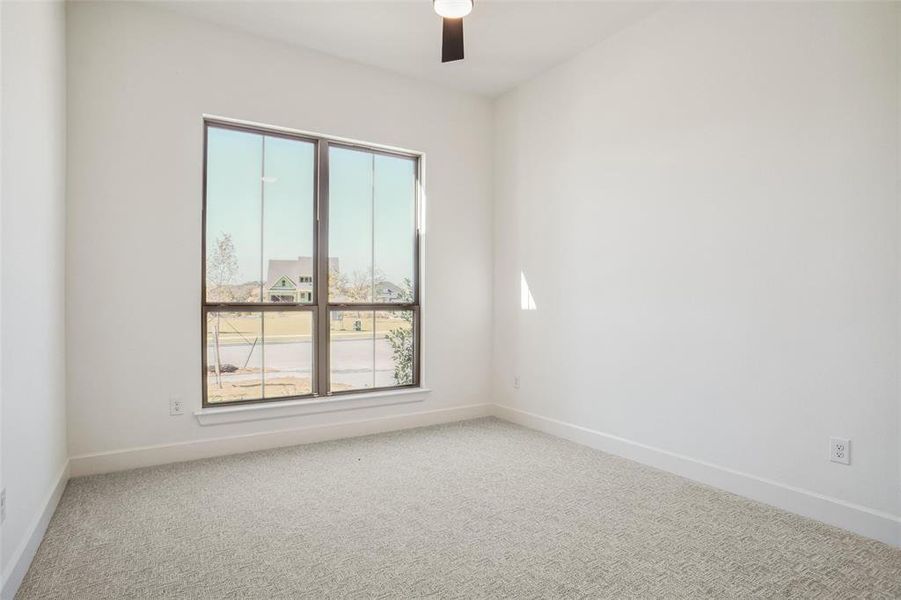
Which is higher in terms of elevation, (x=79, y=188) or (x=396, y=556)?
(x=79, y=188)

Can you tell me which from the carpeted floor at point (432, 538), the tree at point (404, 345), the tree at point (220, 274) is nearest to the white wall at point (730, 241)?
the carpeted floor at point (432, 538)

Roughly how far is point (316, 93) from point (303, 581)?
3.25 meters

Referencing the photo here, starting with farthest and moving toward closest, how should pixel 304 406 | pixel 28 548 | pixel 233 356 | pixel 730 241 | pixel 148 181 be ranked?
pixel 304 406
pixel 233 356
pixel 148 181
pixel 730 241
pixel 28 548

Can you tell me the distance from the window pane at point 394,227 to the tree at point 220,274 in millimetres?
1116

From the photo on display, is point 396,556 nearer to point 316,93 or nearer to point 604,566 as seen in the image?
point 604,566

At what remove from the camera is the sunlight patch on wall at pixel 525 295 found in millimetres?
4309

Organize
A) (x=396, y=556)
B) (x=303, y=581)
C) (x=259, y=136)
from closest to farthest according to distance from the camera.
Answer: (x=303, y=581)
(x=396, y=556)
(x=259, y=136)

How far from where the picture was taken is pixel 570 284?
393cm

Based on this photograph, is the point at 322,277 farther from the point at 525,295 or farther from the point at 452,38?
the point at 452,38

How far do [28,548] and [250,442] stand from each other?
5.16 feet

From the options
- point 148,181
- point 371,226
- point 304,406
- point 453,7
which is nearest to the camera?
point 453,7

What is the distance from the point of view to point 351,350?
4117 mm

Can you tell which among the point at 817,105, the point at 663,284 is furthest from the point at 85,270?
the point at 817,105

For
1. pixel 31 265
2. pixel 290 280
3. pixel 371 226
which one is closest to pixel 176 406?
pixel 290 280
